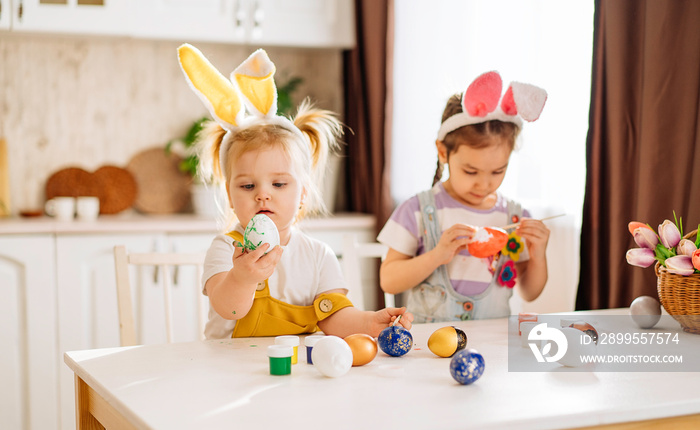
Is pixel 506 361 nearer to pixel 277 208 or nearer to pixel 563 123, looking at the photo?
pixel 277 208

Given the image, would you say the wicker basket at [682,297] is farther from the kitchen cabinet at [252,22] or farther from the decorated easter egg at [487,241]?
the kitchen cabinet at [252,22]

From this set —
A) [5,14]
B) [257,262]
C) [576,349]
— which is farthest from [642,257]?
[5,14]

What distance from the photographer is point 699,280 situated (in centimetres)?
Answer: 119

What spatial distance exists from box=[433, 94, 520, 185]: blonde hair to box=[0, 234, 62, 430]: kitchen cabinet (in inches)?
63.4

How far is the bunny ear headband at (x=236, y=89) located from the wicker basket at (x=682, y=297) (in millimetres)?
750

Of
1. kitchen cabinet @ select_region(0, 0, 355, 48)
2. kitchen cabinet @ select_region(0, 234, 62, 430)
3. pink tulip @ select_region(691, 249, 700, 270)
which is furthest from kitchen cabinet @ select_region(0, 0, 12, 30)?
pink tulip @ select_region(691, 249, 700, 270)

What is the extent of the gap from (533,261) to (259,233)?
0.72m

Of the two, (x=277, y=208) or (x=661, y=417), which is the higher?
(x=277, y=208)

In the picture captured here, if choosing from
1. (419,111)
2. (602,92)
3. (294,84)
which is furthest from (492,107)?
(294,84)


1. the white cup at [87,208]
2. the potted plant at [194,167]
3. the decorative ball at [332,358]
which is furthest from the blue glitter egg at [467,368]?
the white cup at [87,208]

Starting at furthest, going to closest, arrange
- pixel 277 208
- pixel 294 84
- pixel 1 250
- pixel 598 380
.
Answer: pixel 294 84 → pixel 1 250 → pixel 277 208 → pixel 598 380

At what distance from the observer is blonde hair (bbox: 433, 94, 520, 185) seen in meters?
1.53

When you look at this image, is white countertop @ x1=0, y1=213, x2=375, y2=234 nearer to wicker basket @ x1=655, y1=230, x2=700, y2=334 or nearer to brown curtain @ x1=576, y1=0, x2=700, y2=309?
brown curtain @ x1=576, y1=0, x2=700, y2=309

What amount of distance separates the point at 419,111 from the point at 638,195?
3.97ft
